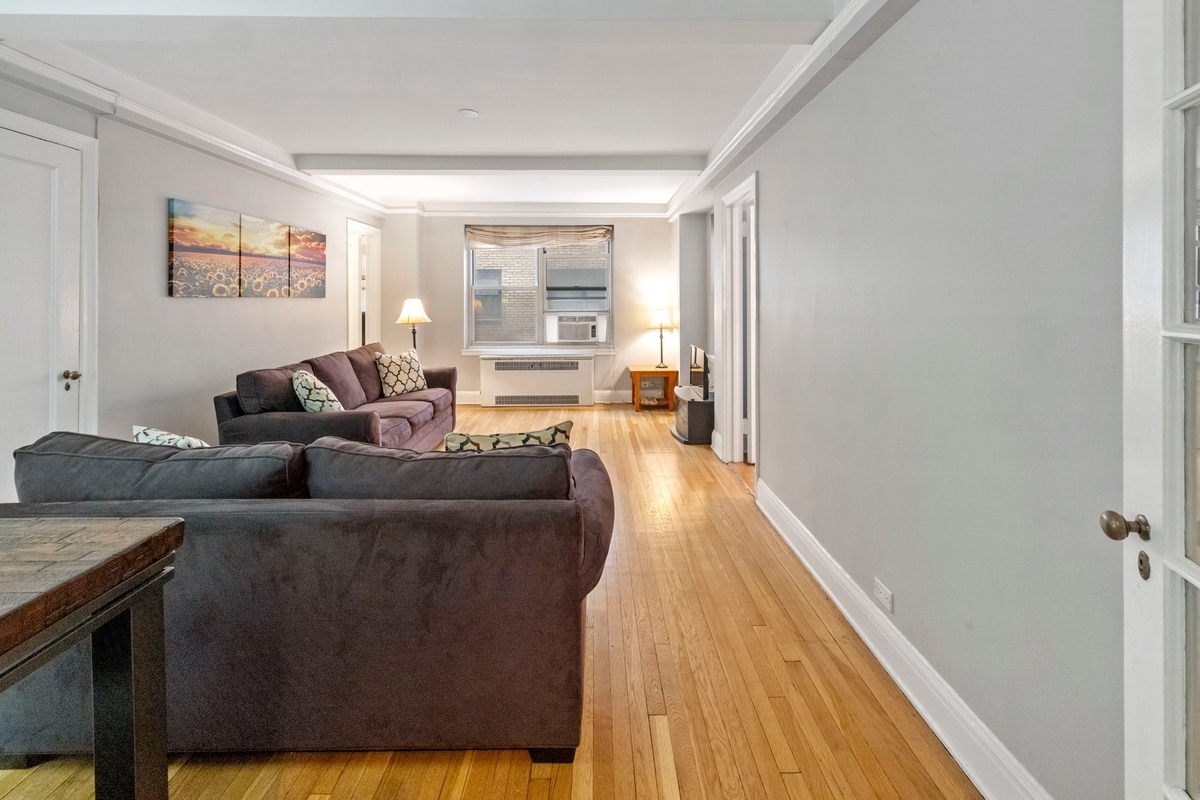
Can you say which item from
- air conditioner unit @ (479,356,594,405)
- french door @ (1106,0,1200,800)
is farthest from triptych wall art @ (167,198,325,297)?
french door @ (1106,0,1200,800)

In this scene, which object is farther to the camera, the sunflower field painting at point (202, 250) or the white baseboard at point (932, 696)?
the sunflower field painting at point (202, 250)

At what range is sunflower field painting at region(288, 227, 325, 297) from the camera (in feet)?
19.3

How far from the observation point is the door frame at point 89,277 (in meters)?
3.61

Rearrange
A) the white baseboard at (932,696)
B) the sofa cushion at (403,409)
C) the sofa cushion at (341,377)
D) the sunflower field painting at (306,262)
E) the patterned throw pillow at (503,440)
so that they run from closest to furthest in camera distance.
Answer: the white baseboard at (932,696) < the patterned throw pillow at (503,440) < the sofa cushion at (403,409) < the sofa cushion at (341,377) < the sunflower field painting at (306,262)

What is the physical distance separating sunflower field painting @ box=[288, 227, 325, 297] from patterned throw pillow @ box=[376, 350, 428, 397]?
0.84 m

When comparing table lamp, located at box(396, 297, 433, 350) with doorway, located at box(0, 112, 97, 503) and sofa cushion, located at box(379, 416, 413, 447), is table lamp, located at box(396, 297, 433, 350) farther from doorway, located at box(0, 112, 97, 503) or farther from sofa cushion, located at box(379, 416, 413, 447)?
doorway, located at box(0, 112, 97, 503)

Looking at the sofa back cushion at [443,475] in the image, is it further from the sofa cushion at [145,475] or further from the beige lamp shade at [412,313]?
the beige lamp shade at [412,313]

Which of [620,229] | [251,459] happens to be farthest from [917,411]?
[620,229]

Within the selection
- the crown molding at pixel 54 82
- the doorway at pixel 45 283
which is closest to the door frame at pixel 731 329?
the crown molding at pixel 54 82

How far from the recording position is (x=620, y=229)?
28.6 ft

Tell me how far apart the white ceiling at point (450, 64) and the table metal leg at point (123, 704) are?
2.35 meters

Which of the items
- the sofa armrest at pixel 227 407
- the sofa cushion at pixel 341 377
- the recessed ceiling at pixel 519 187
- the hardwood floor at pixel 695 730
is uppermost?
the recessed ceiling at pixel 519 187

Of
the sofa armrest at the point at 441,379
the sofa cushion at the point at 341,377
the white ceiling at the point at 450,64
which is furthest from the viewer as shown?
the sofa armrest at the point at 441,379

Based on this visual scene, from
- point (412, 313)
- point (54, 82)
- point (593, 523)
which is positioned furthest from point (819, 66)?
point (412, 313)
